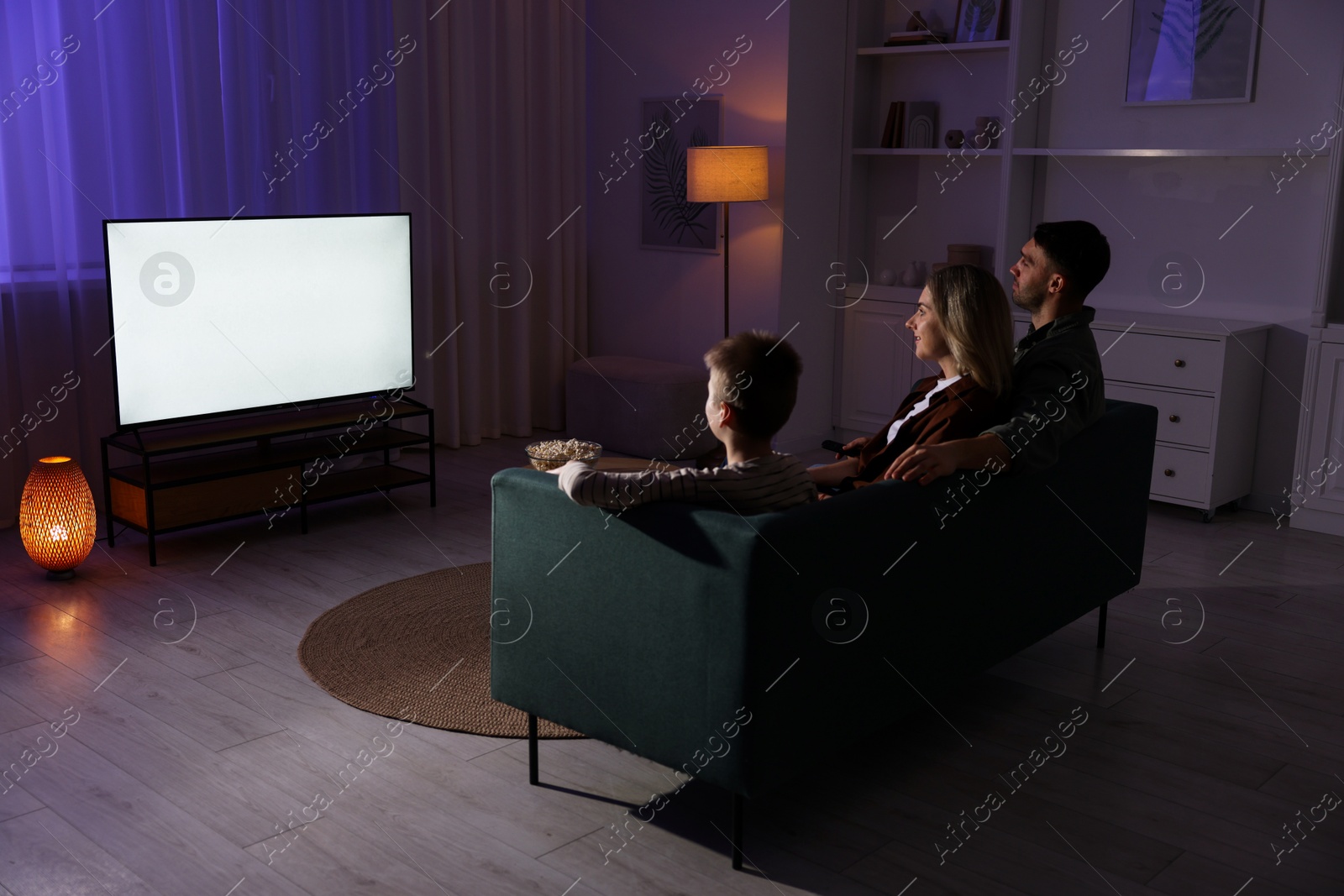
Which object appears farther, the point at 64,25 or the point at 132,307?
the point at 64,25

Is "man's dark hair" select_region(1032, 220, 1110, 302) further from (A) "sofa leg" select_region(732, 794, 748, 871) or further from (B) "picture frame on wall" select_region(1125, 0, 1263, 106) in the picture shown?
(B) "picture frame on wall" select_region(1125, 0, 1263, 106)

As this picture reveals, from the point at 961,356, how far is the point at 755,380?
29.8 inches

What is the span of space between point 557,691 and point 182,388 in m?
2.48

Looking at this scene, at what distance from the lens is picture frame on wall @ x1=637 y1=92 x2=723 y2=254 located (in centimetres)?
588

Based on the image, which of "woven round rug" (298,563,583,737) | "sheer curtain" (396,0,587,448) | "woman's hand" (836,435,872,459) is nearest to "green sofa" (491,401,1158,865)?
"woven round rug" (298,563,583,737)

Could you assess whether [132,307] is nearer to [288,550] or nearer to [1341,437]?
[288,550]

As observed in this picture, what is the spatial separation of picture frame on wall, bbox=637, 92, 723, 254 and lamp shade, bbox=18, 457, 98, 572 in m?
3.15

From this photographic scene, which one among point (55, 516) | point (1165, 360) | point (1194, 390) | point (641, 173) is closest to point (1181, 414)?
point (1194, 390)

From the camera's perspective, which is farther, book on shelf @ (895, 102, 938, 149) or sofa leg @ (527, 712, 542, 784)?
book on shelf @ (895, 102, 938, 149)

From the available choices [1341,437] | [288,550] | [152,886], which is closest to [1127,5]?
[1341,437]

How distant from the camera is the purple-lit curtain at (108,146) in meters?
4.35

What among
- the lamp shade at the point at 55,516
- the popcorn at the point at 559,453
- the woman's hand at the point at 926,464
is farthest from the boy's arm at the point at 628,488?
the lamp shade at the point at 55,516

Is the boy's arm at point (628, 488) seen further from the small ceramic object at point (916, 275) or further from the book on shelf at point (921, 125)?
the book on shelf at point (921, 125)

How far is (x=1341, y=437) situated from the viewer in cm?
456
